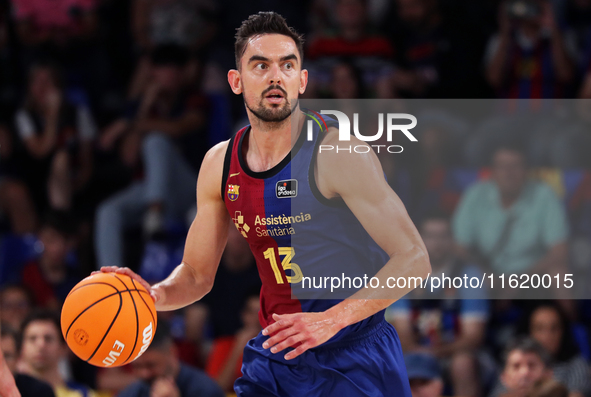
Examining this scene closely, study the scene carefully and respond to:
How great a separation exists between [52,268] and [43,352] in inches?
70.0

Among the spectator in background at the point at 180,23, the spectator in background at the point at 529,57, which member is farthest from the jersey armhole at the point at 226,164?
the spectator in background at the point at 180,23

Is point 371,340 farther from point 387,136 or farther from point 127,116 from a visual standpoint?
point 127,116

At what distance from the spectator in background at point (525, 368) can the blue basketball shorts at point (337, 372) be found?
2046 millimetres

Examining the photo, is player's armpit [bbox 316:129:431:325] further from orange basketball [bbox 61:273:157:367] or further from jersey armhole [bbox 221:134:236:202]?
orange basketball [bbox 61:273:157:367]

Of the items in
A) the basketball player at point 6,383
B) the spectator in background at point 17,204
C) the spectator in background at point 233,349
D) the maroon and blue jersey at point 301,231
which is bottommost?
the spectator in background at point 233,349

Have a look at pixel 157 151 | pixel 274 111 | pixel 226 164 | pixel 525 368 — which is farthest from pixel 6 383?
pixel 157 151

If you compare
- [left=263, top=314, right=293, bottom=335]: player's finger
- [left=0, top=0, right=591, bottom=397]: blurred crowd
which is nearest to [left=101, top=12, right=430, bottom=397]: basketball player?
[left=263, top=314, right=293, bottom=335]: player's finger

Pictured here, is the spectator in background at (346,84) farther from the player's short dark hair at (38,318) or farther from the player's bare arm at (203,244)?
the player's bare arm at (203,244)

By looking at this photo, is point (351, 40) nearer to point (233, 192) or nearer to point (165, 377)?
point (165, 377)

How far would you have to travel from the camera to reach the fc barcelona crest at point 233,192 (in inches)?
144

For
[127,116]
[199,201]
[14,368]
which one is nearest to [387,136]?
[199,201]

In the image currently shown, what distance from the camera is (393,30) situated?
309 inches

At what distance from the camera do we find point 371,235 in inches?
131

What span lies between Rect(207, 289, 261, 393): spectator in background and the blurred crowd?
0.06 feet
